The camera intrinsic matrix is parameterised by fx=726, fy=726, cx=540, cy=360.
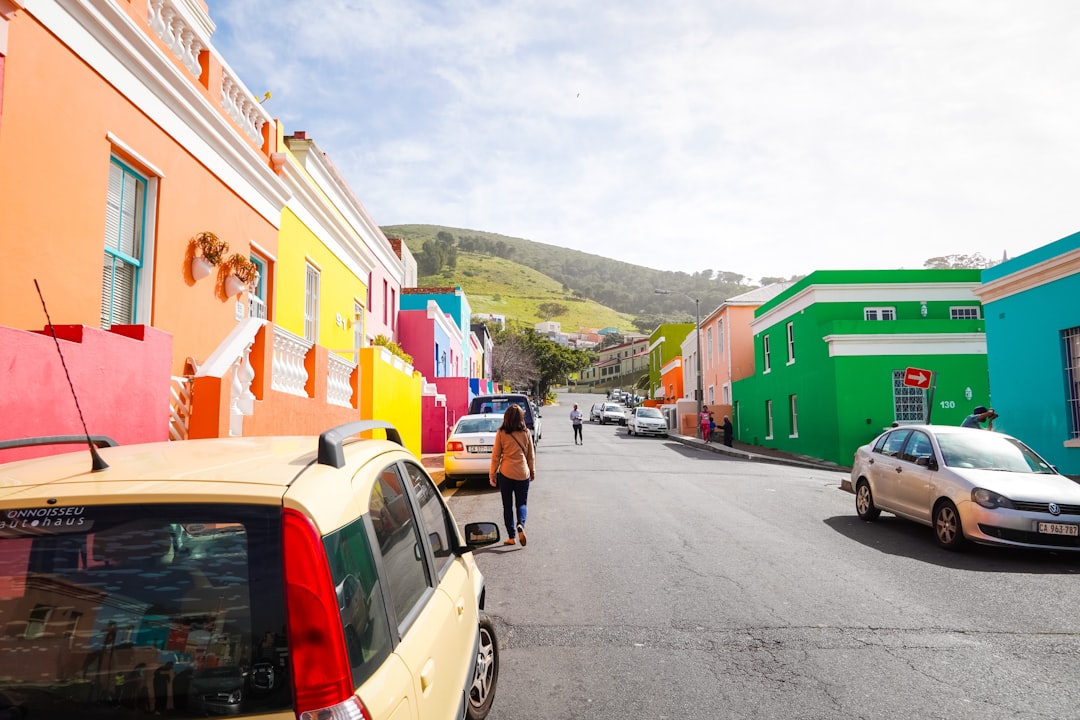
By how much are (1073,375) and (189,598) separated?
57.7ft

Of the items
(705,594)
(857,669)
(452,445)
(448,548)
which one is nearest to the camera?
(448,548)

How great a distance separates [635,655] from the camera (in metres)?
4.95

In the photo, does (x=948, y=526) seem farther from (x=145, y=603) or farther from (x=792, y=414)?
(x=792, y=414)

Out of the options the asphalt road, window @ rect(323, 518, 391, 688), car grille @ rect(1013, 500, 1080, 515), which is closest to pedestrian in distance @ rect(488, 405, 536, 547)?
the asphalt road

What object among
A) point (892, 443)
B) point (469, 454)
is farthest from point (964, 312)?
point (469, 454)

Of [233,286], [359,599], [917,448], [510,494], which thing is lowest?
[510,494]

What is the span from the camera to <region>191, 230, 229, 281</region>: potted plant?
8797 millimetres

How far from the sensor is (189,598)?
73.9 inches

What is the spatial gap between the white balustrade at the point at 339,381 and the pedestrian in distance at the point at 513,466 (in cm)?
337

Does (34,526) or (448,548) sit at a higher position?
(34,526)

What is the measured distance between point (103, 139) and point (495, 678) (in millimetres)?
6241

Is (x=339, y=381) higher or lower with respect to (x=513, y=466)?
higher

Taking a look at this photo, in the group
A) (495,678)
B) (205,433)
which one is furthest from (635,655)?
(205,433)

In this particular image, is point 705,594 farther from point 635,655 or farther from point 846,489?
point 846,489
